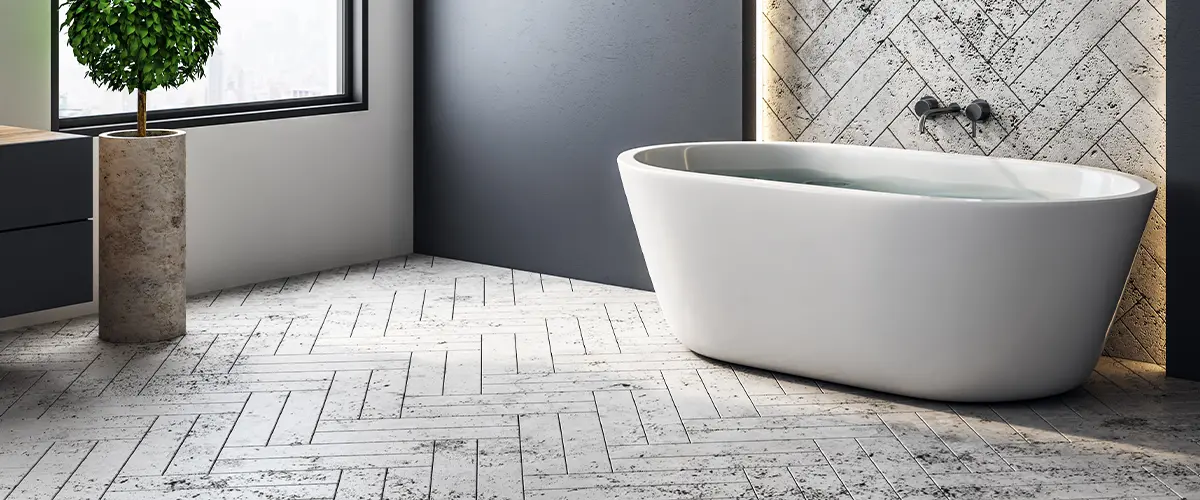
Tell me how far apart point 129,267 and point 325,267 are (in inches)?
59.0

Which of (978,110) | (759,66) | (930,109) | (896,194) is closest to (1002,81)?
(978,110)

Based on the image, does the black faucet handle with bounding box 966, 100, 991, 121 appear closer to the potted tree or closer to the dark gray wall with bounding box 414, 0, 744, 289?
the dark gray wall with bounding box 414, 0, 744, 289

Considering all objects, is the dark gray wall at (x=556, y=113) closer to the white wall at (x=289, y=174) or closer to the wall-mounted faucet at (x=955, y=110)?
the white wall at (x=289, y=174)

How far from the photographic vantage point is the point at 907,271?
3.41 metres

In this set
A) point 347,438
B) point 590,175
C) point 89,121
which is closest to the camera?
point 347,438

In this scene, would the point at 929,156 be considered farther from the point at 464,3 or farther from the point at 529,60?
the point at 464,3

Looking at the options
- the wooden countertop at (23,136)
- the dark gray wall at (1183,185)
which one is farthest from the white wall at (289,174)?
the dark gray wall at (1183,185)

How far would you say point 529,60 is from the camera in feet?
17.8

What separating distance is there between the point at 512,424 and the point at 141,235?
1555 mm

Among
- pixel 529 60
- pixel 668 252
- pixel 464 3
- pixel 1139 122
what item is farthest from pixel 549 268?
pixel 1139 122

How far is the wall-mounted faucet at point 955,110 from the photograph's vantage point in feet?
13.9

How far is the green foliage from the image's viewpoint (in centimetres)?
394

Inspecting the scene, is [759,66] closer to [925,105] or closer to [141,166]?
[925,105]

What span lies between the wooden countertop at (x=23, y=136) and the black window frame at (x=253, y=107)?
1.53ft
